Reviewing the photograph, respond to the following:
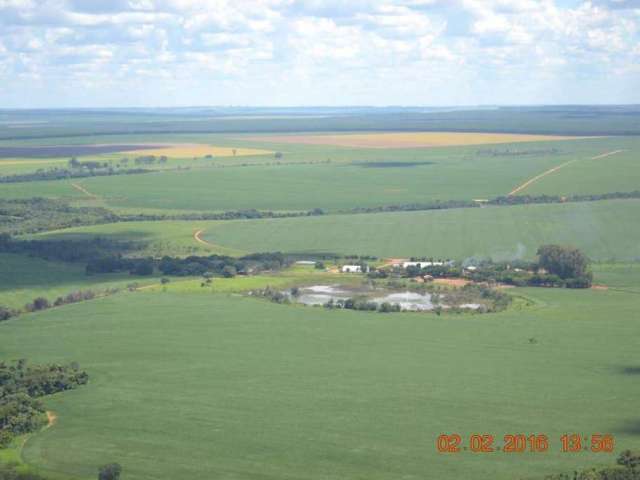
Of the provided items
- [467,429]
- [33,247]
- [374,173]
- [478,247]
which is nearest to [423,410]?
[467,429]

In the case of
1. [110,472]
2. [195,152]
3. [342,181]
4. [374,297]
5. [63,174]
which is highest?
[195,152]

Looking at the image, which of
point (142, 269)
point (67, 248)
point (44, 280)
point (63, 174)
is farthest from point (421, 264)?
point (63, 174)

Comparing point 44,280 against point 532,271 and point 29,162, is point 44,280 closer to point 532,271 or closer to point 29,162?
point 532,271

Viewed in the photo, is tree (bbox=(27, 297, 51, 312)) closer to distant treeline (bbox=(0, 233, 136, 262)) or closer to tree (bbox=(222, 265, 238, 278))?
tree (bbox=(222, 265, 238, 278))

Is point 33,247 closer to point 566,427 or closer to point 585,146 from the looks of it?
point 566,427

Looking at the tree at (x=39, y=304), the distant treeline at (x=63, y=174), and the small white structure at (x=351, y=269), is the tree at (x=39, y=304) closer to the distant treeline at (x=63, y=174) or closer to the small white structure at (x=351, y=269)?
the small white structure at (x=351, y=269)

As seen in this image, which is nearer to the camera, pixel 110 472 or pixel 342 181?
pixel 110 472

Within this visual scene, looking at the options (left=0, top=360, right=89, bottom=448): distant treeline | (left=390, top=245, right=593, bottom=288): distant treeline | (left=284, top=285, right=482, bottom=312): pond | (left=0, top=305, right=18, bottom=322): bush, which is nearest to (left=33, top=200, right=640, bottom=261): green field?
(left=390, top=245, right=593, bottom=288): distant treeline
